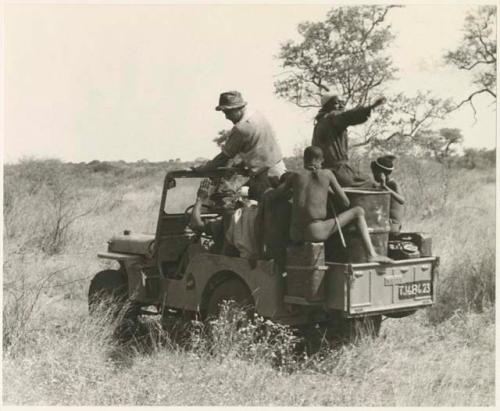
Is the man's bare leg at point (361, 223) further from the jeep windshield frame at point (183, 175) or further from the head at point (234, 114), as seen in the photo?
the head at point (234, 114)

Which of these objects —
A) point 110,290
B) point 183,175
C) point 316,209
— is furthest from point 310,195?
point 110,290

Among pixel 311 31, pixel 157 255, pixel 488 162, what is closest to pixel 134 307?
pixel 157 255

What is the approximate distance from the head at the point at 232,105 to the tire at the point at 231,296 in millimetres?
1427

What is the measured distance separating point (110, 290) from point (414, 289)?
2.86 metres

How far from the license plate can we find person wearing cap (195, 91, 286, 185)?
1436 millimetres

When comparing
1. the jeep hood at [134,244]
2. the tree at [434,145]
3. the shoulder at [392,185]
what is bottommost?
the jeep hood at [134,244]

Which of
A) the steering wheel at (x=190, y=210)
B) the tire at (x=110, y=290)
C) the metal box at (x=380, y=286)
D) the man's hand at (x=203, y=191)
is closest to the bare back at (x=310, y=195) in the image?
the metal box at (x=380, y=286)

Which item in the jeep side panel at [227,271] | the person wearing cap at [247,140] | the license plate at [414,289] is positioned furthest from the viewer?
the person wearing cap at [247,140]

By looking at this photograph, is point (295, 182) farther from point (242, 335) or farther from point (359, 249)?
point (242, 335)

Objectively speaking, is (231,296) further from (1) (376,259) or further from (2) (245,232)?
(1) (376,259)

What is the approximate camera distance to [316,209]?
19.0ft

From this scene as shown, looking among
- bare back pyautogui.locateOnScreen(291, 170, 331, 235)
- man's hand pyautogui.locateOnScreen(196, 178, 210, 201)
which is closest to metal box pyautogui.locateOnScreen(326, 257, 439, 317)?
bare back pyautogui.locateOnScreen(291, 170, 331, 235)

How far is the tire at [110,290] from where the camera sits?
24.2ft

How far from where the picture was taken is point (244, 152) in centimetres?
686
